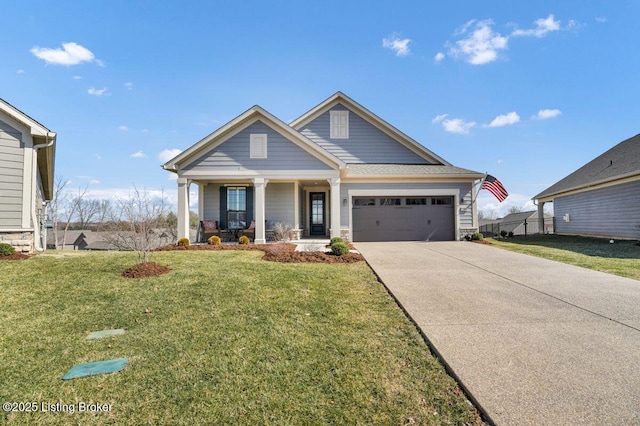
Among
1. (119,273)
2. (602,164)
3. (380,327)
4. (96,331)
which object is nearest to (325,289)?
(380,327)

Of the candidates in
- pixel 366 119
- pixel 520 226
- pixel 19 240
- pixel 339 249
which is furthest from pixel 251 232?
pixel 520 226

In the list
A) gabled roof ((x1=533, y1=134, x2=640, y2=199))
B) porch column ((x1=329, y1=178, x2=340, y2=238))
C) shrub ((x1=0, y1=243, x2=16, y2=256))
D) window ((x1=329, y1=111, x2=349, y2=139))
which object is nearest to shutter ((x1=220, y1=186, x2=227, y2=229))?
porch column ((x1=329, y1=178, x2=340, y2=238))

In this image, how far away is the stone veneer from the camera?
820cm

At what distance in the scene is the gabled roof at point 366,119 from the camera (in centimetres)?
1583

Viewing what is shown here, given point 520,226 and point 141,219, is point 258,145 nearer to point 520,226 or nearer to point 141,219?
point 141,219

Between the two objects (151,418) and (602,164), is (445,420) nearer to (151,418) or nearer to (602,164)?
(151,418)

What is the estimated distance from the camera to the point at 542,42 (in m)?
11.4

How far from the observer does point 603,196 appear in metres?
15.3

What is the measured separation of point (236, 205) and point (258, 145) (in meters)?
3.36

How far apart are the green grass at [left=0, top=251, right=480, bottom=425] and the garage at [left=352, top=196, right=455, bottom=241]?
27.6ft

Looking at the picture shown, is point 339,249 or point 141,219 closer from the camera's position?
point 141,219

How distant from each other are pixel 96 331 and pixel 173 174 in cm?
997

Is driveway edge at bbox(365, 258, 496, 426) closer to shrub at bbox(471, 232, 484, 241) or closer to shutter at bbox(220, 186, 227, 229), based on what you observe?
shrub at bbox(471, 232, 484, 241)

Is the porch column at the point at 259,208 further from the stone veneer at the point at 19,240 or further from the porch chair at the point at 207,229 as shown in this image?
the stone veneer at the point at 19,240
